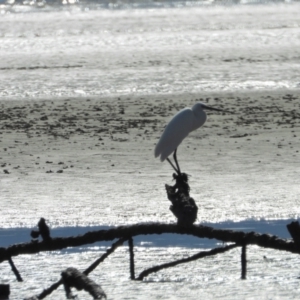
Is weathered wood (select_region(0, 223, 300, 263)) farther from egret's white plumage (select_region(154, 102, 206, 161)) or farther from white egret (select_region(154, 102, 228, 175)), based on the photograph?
egret's white plumage (select_region(154, 102, 206, 161))

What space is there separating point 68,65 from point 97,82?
3.25 meters

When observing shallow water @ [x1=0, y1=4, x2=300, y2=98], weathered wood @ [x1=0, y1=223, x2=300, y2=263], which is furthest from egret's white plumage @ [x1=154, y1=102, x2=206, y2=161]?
shallow water @ [x1=0, y1=4, x2=300, y2=98]

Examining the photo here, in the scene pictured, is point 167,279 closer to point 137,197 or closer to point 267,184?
point 137,197

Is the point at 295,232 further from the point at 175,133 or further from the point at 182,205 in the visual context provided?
the point at 175,133

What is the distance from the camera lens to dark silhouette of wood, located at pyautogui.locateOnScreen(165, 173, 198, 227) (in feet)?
20.2

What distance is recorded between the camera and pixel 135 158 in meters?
11.1

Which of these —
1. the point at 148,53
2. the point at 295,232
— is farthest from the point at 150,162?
the point at 148,53

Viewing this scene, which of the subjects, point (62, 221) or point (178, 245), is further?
point (62, 221)

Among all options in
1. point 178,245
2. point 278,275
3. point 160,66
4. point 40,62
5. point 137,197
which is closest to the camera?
point 278,275

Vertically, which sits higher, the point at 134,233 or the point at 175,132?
the point at 175,132

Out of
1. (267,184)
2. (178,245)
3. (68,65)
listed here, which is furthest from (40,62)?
(178,245)

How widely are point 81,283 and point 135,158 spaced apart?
595 centimetres

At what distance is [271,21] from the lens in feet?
109

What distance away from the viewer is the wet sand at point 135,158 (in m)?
8.83
